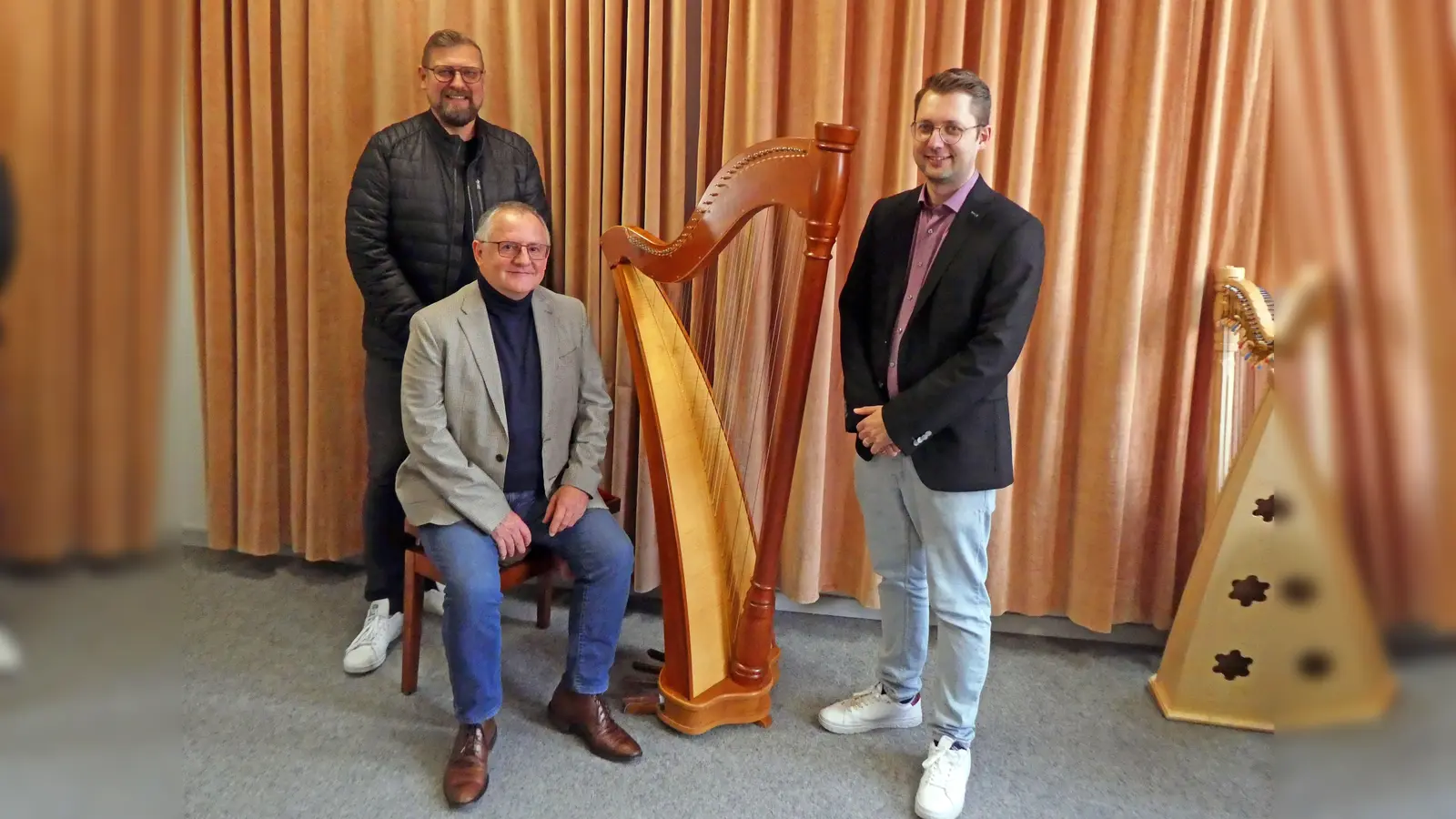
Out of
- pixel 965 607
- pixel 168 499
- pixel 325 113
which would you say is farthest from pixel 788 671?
pixel 168 499

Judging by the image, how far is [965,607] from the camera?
1.91m

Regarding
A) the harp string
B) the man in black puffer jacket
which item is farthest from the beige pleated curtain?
the man in black puffer jacket

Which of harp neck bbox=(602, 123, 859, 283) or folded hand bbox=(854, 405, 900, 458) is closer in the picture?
harp neck bbox=(602, 123, 859, 283)

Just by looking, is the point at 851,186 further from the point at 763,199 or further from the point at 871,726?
the point at 871,726

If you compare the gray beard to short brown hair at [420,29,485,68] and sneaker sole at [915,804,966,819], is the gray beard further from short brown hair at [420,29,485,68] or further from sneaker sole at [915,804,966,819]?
sneaker sole at [915,804,966,819]

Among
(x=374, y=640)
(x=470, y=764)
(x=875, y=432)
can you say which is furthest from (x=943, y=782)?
(x=374, y=640)

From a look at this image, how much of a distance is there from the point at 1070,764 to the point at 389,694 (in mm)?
1597

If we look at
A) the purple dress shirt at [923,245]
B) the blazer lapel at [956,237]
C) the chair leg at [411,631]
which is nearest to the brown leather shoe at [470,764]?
the chair leg at [411,631]

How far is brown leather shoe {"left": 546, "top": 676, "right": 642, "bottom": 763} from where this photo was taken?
2051 mm

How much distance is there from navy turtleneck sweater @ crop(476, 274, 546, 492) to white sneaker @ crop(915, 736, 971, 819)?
1.06 meters

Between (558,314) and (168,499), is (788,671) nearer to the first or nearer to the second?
(558,314)

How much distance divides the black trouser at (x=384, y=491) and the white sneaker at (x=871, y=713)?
109 cm

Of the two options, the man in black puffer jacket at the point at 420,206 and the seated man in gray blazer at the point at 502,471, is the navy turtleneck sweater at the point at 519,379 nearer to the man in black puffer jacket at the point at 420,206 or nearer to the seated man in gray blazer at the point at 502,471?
the seated man in gray blazer at the point at 502,471

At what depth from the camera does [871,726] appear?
Answer: 219 cm
